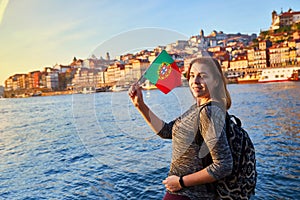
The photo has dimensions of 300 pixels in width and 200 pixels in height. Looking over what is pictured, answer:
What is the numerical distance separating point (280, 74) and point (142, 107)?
224ft

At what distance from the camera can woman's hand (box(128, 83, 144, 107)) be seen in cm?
169

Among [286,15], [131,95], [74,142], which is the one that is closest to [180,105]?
[131,95]

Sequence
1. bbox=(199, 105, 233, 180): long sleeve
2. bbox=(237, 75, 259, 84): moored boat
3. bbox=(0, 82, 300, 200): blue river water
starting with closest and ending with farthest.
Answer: bbox=(199, 105, 233, 180): long sleeve < bbox=(0, 82, 300, 200): blue river water < bbox=(237, 75, 259, 84): moored boat

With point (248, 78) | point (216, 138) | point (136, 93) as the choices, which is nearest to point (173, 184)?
point (216, 138)

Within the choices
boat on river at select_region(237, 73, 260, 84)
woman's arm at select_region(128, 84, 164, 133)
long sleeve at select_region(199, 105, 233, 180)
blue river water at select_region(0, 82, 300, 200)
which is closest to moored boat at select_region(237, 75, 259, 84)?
boat on river at select_region(237, 73, 260, 84)

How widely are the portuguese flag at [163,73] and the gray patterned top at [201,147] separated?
17 cm

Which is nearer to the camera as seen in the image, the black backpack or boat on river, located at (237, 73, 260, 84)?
the black backpack

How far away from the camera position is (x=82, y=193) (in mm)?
4879

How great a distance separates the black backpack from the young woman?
0.05m

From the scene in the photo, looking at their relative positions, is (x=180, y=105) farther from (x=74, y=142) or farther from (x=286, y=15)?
(x=286, y=15)

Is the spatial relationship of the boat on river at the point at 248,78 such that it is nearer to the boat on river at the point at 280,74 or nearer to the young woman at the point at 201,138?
the boat on river at the point at 280,74

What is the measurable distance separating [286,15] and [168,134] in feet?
345

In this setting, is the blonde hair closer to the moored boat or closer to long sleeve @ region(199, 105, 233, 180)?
long sleeve @ region(199, 105, 233, 180)

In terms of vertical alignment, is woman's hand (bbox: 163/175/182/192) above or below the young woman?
below
